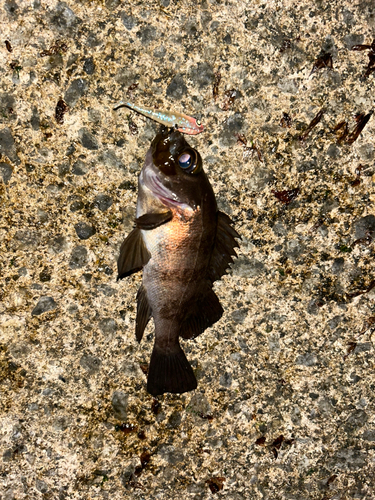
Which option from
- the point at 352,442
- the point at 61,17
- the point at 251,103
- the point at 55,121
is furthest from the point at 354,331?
the point at 61,17

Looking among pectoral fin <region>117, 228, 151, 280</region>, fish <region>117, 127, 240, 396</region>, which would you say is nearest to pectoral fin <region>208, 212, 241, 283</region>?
fish <region>117, 127, 240, 396</region>

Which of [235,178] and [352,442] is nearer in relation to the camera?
[235,178]

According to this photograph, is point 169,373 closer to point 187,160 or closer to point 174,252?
point 174,252

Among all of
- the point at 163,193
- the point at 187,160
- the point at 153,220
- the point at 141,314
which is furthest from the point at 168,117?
the point at 141,314

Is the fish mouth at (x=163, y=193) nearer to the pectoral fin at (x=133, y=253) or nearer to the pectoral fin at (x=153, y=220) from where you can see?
the pectoral fin at (x=153, y=220)

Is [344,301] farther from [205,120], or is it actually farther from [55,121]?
[55,121]

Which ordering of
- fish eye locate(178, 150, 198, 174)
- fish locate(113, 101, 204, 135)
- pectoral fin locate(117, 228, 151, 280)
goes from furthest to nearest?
fish locate(113, 101, 204, 135), pectoral fin locate(117, 228, 151, 280), fish eye locate(178, 150, 198, 174)

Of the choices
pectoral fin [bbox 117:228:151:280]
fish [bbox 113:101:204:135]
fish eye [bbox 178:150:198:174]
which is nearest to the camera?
fish eye [bbox 178:150:198:174]

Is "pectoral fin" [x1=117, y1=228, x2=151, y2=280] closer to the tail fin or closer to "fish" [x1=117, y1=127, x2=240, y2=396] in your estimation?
"fish" [x1=117, y1=127, x2=240, y2=396]
